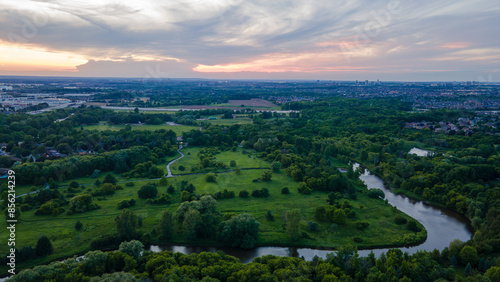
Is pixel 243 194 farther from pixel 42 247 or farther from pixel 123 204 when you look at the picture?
pixel 42 247

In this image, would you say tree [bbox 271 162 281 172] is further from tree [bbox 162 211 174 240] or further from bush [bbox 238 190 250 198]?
tree [bbox 162 211 174 240]

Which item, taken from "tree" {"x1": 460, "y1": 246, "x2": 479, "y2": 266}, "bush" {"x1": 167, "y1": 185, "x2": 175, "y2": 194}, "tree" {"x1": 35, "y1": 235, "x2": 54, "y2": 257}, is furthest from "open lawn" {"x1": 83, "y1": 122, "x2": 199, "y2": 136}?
"tree" {"x1": 460, "y1": 246, "x2": 479, "y2": 266}

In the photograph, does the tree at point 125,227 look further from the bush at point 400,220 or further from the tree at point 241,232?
the bush at point 400,220

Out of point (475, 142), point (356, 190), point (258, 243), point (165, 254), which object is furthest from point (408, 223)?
point (475, 142)

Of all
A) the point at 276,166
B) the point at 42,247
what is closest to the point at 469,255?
the point at 276,166

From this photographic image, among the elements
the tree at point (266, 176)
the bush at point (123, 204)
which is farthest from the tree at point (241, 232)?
the tree at point (266, 176)

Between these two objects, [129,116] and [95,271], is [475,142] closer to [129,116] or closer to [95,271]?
[95,271]
